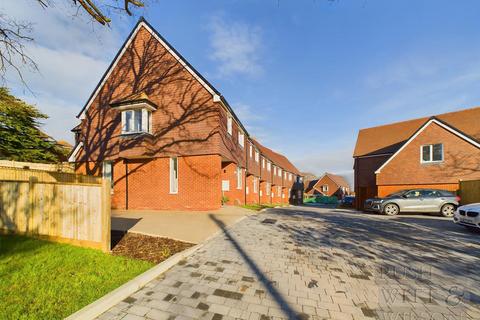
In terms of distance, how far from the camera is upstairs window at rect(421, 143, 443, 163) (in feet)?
53.6

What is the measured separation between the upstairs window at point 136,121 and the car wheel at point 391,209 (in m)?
15.1

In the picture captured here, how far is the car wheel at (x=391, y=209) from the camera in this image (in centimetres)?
1327

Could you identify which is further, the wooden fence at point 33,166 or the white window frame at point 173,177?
the wooden fence at point 33,166

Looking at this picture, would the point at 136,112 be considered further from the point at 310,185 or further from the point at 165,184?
the point at 310,185

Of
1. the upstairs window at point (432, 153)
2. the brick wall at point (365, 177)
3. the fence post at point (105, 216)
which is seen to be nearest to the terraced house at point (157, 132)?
the fence post at point (105, 216)

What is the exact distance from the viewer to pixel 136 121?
13.1 meters

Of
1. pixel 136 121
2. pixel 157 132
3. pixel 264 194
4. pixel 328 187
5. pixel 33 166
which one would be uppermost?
pixel 136 121

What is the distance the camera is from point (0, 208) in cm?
604

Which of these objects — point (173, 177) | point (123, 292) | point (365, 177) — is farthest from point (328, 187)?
point (123, 292)

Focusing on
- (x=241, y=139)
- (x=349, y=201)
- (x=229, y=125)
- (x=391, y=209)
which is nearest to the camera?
(x=391, y=209)

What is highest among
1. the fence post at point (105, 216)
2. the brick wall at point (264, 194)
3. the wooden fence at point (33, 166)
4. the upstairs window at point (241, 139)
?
the upstairs window at point (241, 139)

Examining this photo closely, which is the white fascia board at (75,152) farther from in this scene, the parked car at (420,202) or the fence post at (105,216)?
the parked car at (420,202)

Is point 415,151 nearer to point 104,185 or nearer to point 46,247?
point 104,185

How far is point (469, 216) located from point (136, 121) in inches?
629
